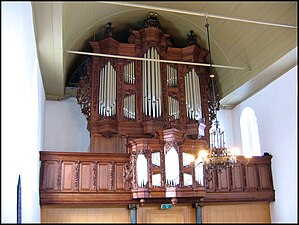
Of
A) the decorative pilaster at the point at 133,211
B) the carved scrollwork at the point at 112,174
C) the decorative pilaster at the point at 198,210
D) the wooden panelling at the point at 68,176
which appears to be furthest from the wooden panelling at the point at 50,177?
the decorative pilaster at the point at 198,210

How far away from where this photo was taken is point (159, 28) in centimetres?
1338

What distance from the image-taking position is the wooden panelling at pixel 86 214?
10962 mm

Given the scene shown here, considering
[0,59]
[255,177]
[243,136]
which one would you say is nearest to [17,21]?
[0,59]

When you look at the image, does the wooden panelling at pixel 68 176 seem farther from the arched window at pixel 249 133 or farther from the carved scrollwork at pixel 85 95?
the arched window at pixel 249 133

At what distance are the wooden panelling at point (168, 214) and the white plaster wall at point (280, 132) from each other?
2.37 m

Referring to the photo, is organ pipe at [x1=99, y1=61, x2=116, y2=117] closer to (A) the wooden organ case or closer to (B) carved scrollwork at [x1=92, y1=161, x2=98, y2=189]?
(A) the wooden organ case

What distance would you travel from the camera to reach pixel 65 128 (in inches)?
528

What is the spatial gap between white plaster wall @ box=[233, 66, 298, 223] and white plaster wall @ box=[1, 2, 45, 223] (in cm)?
651

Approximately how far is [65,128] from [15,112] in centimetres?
709

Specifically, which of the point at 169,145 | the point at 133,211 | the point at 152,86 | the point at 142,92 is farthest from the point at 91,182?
the point at 152,86

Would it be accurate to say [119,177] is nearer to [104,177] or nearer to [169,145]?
[104,177]

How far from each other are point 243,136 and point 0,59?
34.4 ft

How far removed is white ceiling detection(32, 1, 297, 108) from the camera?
9.39 metres

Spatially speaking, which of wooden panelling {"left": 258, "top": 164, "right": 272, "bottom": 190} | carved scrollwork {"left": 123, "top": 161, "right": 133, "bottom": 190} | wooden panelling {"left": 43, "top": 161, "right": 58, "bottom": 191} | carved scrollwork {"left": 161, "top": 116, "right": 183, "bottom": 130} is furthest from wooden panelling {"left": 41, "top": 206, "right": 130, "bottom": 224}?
wooden panelling {"left": 258, "top": 164, "right": 272, "bottom": 190}
